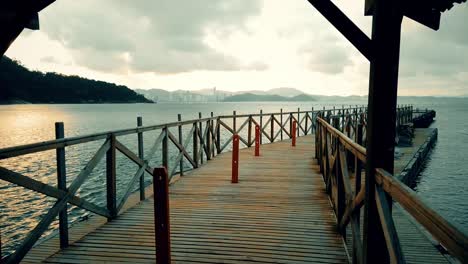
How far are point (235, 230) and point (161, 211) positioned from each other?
1948 mm

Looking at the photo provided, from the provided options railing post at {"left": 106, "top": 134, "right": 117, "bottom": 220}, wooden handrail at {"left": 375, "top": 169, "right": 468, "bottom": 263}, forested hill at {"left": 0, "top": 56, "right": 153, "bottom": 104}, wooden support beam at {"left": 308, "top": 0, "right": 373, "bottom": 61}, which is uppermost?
forested hill at {"left": 0, "top": 56, "right": 153, "bottom": 104}

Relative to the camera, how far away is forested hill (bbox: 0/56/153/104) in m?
142

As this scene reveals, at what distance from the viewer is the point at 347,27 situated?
8.56 feet

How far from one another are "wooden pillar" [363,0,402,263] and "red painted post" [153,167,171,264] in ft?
5.95

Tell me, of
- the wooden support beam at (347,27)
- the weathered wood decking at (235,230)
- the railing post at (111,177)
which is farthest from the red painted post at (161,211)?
the railing post at (111,177)

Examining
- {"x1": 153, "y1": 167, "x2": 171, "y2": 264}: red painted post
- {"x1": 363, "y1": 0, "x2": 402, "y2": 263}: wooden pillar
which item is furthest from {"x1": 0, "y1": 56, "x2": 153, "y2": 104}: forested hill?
{"x1": 363, "y1": 0, "x2": 402, "y2": 263}: wooden pillar

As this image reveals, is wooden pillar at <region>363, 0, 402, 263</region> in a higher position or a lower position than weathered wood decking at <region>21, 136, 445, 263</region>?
higher

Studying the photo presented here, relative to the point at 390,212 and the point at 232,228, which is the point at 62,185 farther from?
the point at 390,212

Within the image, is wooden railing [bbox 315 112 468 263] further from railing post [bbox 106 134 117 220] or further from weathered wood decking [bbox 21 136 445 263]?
railing post [bbox 106 134 117 220]

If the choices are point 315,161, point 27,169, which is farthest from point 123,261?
point 27,169

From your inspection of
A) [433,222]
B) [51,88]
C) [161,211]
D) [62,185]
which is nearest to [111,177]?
[62,185]

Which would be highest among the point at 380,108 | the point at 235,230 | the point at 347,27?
the point at 347,27

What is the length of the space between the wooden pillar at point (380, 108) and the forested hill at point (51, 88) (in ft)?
521

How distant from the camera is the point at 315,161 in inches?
419
